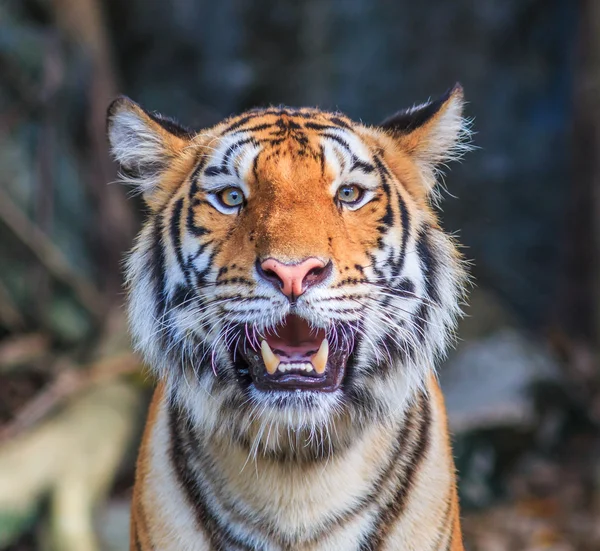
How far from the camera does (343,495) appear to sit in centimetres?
184

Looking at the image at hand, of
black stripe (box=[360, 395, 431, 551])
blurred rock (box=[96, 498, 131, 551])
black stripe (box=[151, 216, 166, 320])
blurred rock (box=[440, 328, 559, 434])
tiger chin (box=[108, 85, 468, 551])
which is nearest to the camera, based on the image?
tiger chin (box=[108, 85, 468, 551])

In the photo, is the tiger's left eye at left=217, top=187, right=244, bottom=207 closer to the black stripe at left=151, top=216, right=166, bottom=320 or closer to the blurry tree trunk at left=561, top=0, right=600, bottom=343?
the black stripe at left=151, top=216, right=166, bottom=320

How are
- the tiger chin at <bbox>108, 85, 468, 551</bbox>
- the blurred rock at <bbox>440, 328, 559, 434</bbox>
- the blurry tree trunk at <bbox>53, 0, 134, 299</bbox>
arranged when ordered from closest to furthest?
the tiger chin at <bbox>108, 85, 468, 551</bbox>, the blurred rock at <bbox>440, 328, 559, 434</bbox>, the blurry tree trunk at <bbox>53, 0, 134, 299</bbox>

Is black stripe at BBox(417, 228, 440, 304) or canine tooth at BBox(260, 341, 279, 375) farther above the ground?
black stripe at BBox(417, 228, 440, 304)

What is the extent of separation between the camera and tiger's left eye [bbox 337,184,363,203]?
72.2 inches

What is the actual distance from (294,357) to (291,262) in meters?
0.21

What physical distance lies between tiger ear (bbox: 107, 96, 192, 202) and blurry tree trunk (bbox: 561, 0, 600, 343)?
3.72 m

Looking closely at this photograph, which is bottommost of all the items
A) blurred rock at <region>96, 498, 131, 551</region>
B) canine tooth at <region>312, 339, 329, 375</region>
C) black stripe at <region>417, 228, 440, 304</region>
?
blurred rock at <region>96, 498, 131, 551</region>

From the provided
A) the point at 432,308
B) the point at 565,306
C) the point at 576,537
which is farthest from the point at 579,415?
the point at 432,308

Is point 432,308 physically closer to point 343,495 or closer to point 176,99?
point 343,495

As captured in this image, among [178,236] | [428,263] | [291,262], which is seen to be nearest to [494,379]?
[428,263]

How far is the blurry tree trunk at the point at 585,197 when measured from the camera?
17.6ft

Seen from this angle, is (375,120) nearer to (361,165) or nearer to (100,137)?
(100,137)

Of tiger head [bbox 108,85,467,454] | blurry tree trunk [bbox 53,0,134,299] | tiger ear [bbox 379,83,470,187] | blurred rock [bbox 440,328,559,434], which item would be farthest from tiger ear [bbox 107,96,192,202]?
blurry tree trunk [bbox 53,0,134,299]
